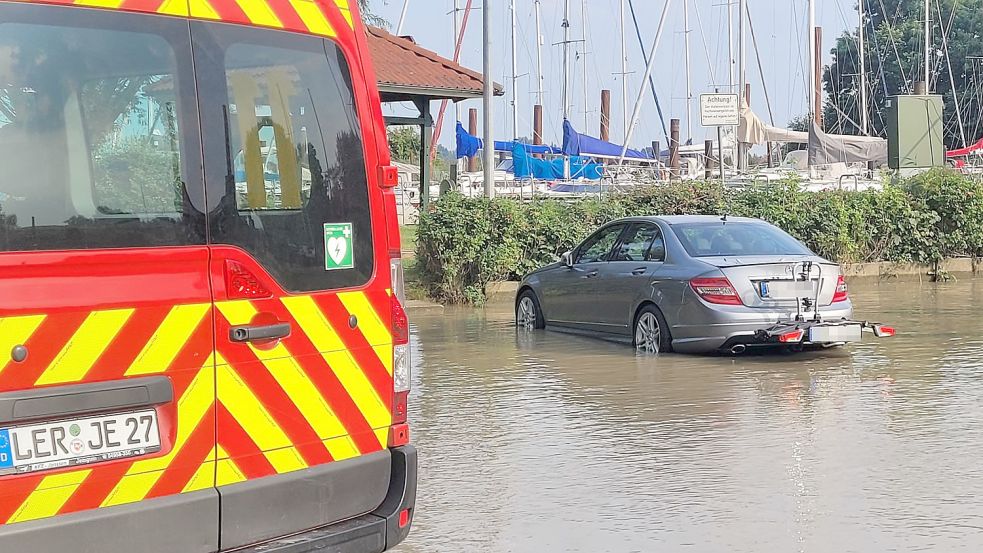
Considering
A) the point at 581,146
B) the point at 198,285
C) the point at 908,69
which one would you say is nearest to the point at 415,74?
the point at 198,285

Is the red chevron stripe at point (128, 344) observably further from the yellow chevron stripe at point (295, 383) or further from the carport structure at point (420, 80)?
the carport structure at point (420, 80)

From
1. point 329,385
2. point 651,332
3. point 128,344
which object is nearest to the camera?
point 128,344

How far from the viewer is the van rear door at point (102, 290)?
4.19 meters

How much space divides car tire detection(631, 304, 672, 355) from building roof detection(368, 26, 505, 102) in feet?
23.1

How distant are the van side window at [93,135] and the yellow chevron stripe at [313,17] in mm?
595

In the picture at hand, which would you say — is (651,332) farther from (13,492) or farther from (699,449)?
(13,492)

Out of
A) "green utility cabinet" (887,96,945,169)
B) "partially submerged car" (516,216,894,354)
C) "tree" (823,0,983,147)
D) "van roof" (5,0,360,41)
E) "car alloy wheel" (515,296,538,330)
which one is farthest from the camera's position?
"tree" (823,0,983,147)

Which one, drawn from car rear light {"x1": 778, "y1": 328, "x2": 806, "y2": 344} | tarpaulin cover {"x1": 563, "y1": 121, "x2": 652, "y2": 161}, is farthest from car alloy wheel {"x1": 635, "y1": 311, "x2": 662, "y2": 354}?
tarpaulin cover {"x1": 563, "y1": 121, "x2": 652, "y2": 161}

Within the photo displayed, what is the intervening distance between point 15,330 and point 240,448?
3.17 feet

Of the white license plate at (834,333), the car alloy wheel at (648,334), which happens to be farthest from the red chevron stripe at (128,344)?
the car alloy wheel at (648,334)

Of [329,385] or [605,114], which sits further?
[605,114]

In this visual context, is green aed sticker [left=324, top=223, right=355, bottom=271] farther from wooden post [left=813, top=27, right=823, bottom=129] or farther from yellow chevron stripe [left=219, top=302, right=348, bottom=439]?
wooden post [left=813, top=27, right=823, bottom=129]

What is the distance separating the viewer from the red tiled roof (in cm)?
1983

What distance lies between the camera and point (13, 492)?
415cm
